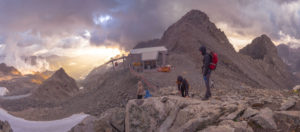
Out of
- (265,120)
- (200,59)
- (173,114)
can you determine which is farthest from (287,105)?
(200,59)

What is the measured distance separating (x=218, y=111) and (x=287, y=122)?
1953 millimetres

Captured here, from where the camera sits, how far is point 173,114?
741 centimetres

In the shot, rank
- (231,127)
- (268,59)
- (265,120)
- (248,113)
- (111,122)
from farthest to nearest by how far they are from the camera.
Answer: (268,59)
(111,122)
(248,113)
(265,120)
(231,127)

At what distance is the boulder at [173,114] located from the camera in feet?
20.5

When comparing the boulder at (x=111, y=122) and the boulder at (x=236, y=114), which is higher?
the boulder at (x=236, y=114)

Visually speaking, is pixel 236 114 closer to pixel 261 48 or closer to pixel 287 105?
pixel 287 105

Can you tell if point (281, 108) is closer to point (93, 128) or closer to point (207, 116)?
point (207, 116)

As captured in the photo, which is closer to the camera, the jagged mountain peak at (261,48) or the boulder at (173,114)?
the boulder at (173,114)

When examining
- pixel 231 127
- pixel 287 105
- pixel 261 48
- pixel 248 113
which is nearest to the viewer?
pixel 231 127

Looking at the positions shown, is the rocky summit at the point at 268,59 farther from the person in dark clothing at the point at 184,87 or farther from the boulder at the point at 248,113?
the boulder at the point at 248,113

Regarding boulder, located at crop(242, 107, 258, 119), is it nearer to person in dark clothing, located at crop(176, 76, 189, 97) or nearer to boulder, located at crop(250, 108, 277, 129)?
boulder, located at crop(250, 108, 277, 129)

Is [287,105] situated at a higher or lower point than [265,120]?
higher

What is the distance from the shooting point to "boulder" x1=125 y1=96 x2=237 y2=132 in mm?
6234

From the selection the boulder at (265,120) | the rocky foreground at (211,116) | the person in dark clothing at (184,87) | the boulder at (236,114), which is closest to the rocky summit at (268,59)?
the person in dark clothing at (184,87)
